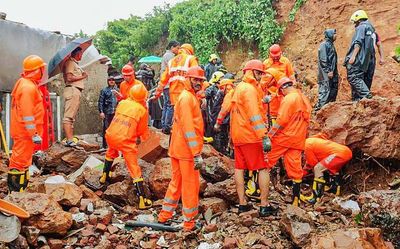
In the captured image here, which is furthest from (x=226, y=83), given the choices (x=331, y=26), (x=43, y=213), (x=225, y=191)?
(x=331, y=26)

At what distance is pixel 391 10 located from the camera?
12.1 metres

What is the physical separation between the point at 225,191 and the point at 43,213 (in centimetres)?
252

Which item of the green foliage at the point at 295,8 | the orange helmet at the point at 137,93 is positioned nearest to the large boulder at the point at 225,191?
the orange helmet at the point at 137,93

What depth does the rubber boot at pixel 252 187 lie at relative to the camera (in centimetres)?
696

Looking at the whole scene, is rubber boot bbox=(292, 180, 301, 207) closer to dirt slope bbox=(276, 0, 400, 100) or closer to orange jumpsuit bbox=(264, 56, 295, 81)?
orange jumpsuit bbox=(264, 56, 295, 81)

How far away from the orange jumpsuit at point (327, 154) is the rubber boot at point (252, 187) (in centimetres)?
93

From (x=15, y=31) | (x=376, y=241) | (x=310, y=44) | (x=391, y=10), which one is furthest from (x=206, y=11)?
(x=376, y=241)

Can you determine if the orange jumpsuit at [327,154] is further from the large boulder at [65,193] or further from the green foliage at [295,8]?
the green foliage at [295,8]

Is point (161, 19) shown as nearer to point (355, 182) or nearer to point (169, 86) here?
point (169, 86)

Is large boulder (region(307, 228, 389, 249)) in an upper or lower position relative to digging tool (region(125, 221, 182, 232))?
upper

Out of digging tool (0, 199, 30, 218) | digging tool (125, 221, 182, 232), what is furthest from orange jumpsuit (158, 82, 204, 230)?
digging tool (0, 199, 30, 218)

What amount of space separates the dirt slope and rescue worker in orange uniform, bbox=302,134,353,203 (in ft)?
13.4

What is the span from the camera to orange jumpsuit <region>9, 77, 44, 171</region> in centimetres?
616

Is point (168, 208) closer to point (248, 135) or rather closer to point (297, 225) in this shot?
point (248, 135)
